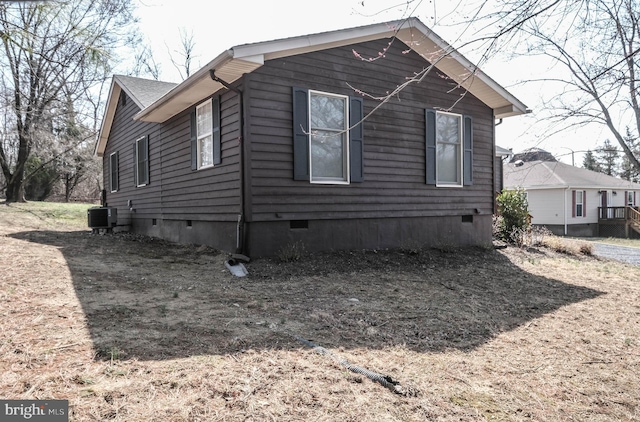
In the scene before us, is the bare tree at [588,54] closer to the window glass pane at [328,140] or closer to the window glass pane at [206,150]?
the window glass pane at [328,140]

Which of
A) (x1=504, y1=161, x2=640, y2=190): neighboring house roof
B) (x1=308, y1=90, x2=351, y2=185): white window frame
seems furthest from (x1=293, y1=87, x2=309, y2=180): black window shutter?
→ (x1=504, y1=161, x2=640, y2=190): neighboring house roof

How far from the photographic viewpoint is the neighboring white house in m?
21.6

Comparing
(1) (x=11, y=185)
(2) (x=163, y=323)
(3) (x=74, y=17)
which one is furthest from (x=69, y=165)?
(2) (x=163, y=323)

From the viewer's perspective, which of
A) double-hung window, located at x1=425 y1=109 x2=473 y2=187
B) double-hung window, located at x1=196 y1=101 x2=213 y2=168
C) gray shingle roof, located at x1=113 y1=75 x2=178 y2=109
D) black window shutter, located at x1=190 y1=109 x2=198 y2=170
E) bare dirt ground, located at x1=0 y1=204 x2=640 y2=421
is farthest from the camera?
gray shingle roof, located at x1=113 y1=75 x2=178 y2=109

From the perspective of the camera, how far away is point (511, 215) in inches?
433

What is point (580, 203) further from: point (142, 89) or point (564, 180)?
point (142, 89)

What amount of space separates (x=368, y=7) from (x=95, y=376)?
10.5 ft

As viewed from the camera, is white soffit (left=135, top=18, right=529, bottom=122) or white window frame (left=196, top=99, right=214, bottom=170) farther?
white window frame (left=196, top=99, right=214, bottom=170)

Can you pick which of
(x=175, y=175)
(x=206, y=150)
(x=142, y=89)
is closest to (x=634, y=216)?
(x=206, y=150)

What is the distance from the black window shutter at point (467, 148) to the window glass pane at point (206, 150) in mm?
5329

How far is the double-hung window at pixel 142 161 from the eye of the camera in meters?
10.9

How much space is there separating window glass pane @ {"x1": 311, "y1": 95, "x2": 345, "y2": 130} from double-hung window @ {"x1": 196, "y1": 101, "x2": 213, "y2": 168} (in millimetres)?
1964

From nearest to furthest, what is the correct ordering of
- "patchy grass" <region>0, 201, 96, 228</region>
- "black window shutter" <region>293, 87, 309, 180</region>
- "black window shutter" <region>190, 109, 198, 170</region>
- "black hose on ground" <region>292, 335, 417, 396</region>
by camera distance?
"black hose on ground" <region>292, 335, 417, 396</region>, "black window shutter" <region>293, 87, 309, 180</region>, "black window shutter" <region>190, 109, 198, 170</region>, "patchy grass" <region>0, 201, 96, 228</region>

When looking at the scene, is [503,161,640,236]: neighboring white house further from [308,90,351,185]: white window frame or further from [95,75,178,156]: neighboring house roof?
[95,75,178,156]: neighboring house roof
